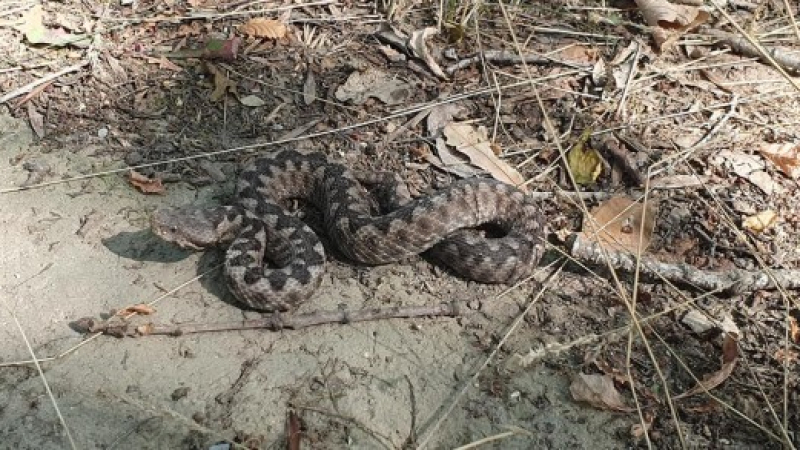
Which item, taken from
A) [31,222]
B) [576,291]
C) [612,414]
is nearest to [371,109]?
[576,291]

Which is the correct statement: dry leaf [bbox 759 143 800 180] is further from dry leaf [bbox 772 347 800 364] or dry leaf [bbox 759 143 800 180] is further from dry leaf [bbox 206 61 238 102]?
dry leaf [bbox 206 61 238 102]

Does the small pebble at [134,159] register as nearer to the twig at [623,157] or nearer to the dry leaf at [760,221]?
the twig at [623,157]

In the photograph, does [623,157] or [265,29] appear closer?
[623,157]

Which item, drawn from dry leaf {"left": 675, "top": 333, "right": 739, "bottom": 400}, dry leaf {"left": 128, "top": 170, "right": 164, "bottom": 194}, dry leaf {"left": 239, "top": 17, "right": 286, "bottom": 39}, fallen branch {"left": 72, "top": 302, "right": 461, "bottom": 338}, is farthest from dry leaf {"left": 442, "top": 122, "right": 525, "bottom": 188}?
Answer: dry leaf {"left": 128, "top": 170, "right": 164, "bottom": 194}

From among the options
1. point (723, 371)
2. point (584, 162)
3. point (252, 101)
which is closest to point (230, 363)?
point (252, 101)

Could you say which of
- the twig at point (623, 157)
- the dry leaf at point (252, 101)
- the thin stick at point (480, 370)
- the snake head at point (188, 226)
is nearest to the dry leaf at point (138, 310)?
the snake head at point (188, 226)

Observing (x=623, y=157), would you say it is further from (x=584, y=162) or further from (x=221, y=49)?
(x=221, y=49)
